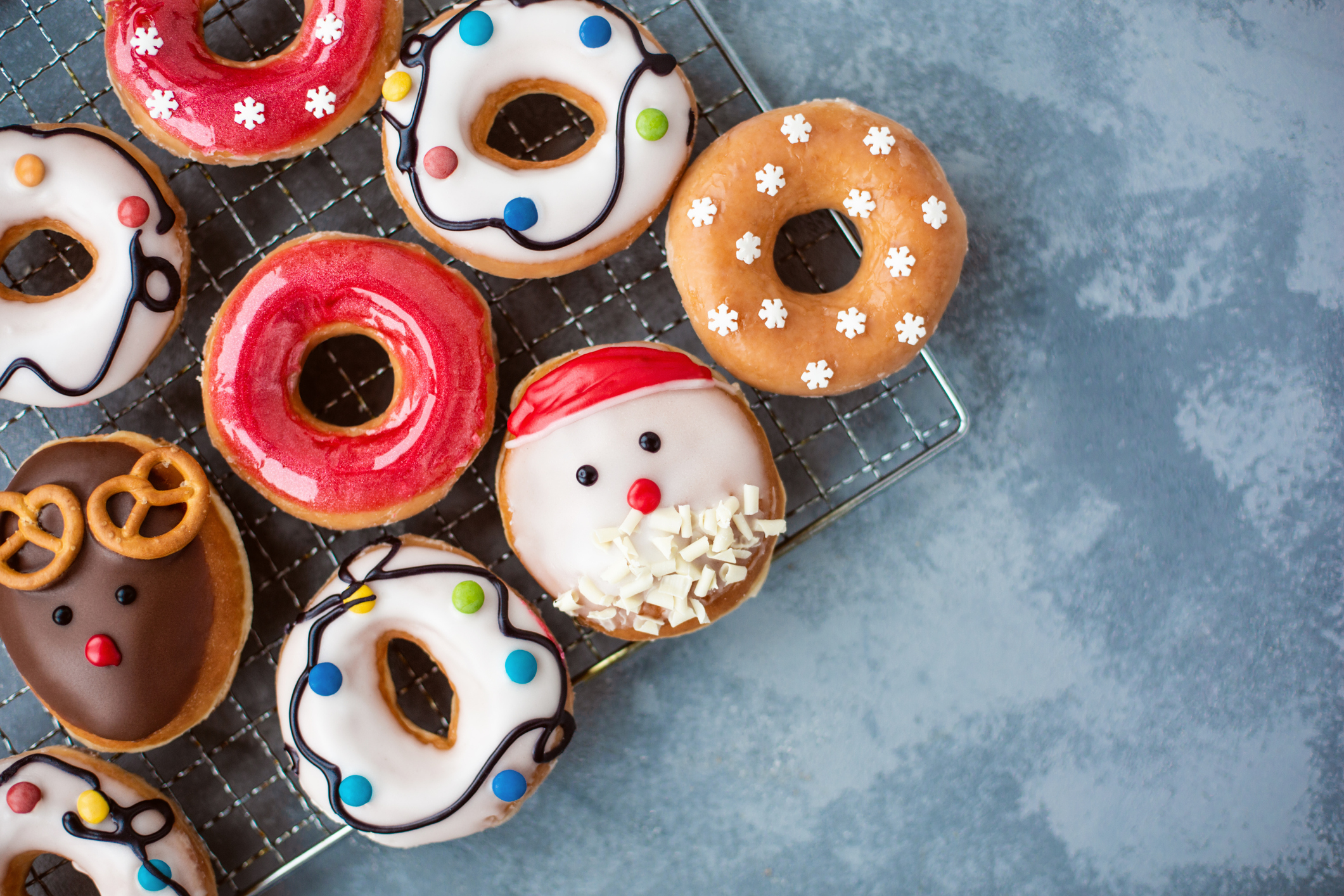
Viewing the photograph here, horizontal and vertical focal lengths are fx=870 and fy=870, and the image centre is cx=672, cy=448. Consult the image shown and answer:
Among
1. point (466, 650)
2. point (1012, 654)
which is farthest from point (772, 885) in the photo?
point (466, 650)

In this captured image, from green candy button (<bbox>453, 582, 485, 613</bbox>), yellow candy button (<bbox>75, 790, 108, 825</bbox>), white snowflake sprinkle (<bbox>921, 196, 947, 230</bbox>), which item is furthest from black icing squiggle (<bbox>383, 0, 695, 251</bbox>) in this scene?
yellow candy button (<bbox>75, 790, 108, 825</bbox>)

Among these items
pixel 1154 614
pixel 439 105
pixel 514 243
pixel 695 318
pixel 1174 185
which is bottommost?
pixel 1154 614

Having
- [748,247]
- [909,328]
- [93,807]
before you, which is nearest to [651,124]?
[748,247]

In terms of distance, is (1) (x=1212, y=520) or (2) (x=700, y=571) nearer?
(2) (x=700, y=571)

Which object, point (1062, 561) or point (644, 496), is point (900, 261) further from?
point (1062, 561)

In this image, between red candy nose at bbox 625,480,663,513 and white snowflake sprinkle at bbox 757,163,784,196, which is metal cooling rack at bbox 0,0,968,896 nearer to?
white snowflake sprinkle at bbox 757,163,784,196

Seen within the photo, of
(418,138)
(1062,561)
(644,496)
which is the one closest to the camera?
(644,496)

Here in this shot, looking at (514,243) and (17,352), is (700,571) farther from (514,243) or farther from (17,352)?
(17,352)
